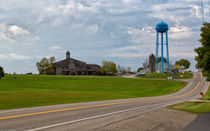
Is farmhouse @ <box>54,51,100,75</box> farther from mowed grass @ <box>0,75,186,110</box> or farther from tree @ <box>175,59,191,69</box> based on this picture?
tree @ <box>175,59,191,69</box>

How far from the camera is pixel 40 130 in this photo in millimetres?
8602

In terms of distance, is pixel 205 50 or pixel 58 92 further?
pixel 58 92

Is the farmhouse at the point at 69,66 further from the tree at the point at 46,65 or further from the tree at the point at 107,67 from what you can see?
the tree at the point at 107,67

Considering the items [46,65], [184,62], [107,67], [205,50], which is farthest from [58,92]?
[184,62]

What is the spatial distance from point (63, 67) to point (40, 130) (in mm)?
112820

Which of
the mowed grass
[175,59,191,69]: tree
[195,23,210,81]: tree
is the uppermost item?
[175,59,191,69]: tree

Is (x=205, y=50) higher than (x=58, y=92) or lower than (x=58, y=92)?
higher

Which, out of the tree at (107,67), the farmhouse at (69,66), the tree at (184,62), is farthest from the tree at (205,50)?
the tree at (184,62)

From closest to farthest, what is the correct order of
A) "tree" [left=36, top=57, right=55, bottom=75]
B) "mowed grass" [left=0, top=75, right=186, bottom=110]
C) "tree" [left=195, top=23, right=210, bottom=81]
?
1. "mowed grass" [left=0, top=75, right=186, bottom=110]
2. "tree" [left=195, top=23, right=210, bottom=81]
3. "tree" [left=36, top=57, right=55, bottom=75]

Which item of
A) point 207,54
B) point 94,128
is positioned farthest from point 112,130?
point 207,54

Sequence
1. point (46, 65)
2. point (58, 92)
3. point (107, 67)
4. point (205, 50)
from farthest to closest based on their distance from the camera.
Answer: point (107, 67)
point (46, 65)
point (58, 92)
point (205, 50)

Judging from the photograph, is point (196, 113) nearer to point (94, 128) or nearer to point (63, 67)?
point (94, 128)

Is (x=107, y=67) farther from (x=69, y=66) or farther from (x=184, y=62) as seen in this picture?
(x=184, y=62)

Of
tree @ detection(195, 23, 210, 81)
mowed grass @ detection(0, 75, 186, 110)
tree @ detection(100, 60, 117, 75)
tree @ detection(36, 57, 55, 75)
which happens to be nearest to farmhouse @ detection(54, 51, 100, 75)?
tree @ detection(36, 57, 55, 75)
